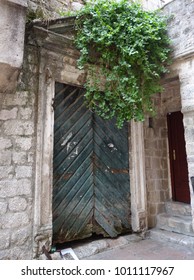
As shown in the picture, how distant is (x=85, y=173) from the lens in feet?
11.9

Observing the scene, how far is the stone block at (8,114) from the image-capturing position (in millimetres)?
2816

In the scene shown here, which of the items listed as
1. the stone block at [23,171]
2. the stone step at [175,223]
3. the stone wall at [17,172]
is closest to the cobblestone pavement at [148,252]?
the stone step at [175,223]

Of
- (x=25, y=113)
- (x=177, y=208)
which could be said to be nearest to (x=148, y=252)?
(x=177, y=208)

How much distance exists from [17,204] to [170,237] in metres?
2.65

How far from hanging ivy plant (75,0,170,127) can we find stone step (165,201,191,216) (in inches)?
84.2

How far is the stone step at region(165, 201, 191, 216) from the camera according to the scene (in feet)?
13.8

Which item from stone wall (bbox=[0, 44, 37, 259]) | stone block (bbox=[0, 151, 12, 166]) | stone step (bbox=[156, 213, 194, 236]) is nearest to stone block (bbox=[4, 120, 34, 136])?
stone wall (bbox=[0, 44, 37, 259])

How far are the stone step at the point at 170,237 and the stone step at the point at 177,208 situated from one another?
0.48 meters

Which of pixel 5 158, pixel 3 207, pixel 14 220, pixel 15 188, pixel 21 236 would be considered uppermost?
pixel 5 158

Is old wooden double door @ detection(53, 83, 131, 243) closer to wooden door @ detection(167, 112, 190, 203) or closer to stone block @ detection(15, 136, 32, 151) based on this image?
stone block @ detection(15, 136, 32, 151)

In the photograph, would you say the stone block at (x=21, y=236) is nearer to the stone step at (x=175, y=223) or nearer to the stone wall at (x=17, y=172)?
the stone wall at (x=17, y=172)

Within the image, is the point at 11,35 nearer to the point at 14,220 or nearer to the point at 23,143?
the point at 23,143

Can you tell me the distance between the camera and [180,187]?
15.3ft
